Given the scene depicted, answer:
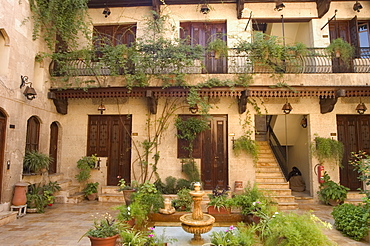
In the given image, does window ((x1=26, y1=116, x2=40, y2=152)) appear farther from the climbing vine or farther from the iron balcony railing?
the climbing vine

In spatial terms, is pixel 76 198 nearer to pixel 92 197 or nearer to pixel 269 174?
pixel 92 197

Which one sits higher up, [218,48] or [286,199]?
[218,48]

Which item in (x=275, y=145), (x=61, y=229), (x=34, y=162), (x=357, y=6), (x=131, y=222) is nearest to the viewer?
(x=131, y=222)

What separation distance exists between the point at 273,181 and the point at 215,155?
2.25 meters

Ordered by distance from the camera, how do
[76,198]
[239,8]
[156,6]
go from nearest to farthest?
[76,198]
[239,8]
[156,6]

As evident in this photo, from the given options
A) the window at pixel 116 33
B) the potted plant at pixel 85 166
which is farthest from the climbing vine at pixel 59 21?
the potted plant at pixel 85 166

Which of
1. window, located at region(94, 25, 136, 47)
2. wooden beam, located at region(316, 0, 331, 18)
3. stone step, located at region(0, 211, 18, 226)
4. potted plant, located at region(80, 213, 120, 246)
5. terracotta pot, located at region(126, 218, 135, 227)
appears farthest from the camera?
window, located at region(94, 25, 136, 47)

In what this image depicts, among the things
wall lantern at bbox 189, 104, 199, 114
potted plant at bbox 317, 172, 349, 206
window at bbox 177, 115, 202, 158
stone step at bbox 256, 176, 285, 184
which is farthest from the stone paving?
wall lantern at bbox 189, 104, 199, 114

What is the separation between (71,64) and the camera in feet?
30.2

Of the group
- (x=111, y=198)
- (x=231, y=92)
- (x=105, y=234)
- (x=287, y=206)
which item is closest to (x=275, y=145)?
(x=287, y=206)

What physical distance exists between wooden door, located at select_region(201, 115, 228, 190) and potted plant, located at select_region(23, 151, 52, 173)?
5.31 metres

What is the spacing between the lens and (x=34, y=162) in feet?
24.8

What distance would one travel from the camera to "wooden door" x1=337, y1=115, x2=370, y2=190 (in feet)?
29.2

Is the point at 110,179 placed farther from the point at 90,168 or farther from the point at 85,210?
the point at 85,210
